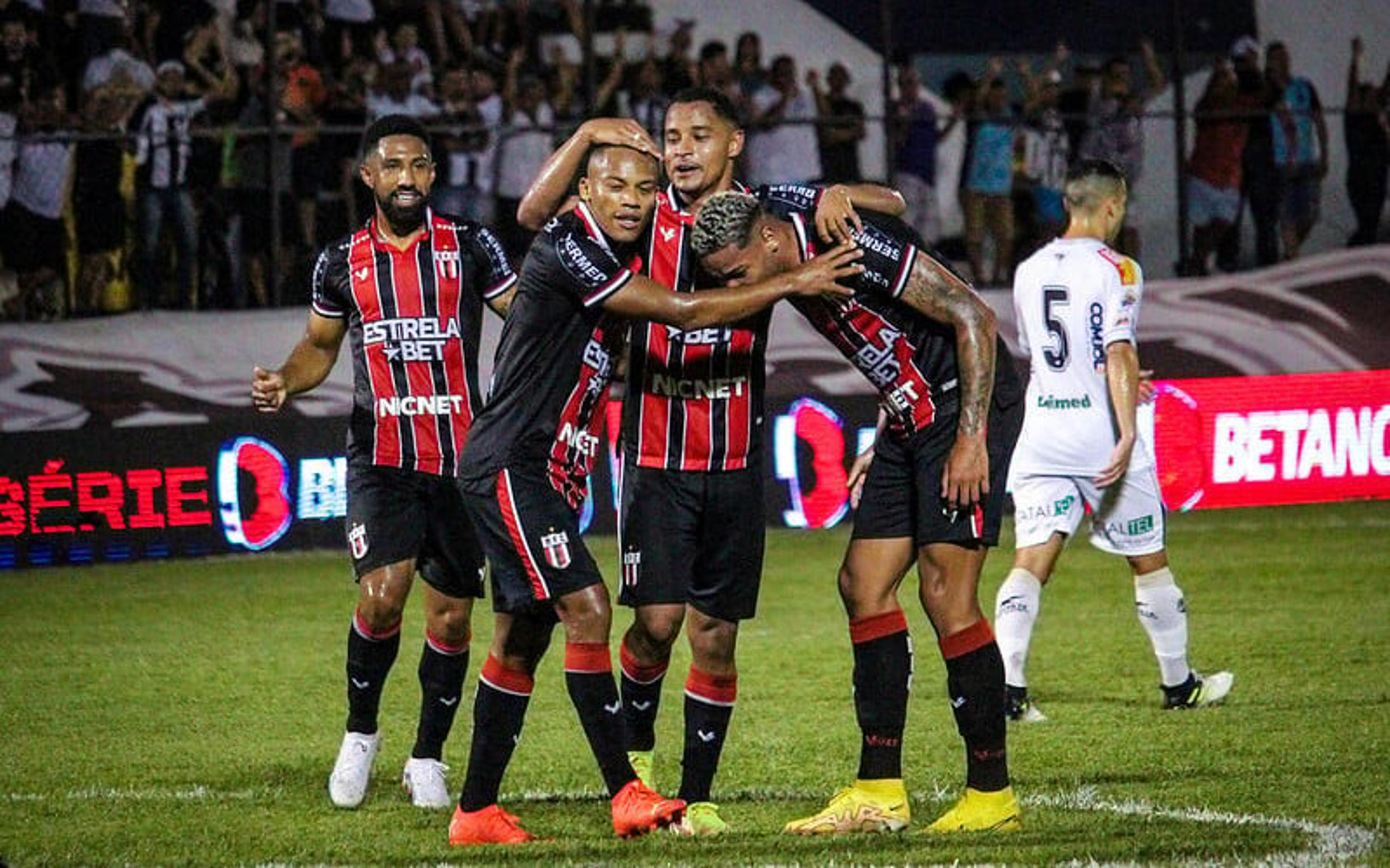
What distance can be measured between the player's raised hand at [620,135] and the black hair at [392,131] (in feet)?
3.21

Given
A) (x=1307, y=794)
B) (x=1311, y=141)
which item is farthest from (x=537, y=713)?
Result: (x=1311, y=141)

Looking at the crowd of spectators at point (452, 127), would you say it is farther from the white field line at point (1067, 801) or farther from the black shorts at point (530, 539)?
the black shorts at point (530, 539)

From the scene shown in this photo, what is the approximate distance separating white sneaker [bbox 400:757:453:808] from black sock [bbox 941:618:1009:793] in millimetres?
1742

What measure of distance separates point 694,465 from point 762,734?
2.07 m

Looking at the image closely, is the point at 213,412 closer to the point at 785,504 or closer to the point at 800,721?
the point at 785,504

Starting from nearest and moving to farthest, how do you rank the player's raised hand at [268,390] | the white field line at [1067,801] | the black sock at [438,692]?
the white field line at [1067,801], the black sock at [438,692], the player's raised hand at [268,390]

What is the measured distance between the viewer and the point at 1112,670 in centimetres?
993

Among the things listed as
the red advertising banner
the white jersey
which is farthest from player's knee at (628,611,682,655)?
the red advertising banner

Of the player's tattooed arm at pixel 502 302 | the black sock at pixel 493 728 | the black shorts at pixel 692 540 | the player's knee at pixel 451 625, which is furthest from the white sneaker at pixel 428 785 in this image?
the player's tattooed arm at pixel 502 302

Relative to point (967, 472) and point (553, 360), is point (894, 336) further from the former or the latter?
point (553, 360)

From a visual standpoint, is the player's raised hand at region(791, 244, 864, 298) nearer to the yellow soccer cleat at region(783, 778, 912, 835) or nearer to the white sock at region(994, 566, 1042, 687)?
the yellow soccer cleat at region(783, 778, 912, 835)

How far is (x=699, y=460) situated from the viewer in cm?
673

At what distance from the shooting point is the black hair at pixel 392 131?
768 centimetres

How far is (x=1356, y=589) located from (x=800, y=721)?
4675 mm
